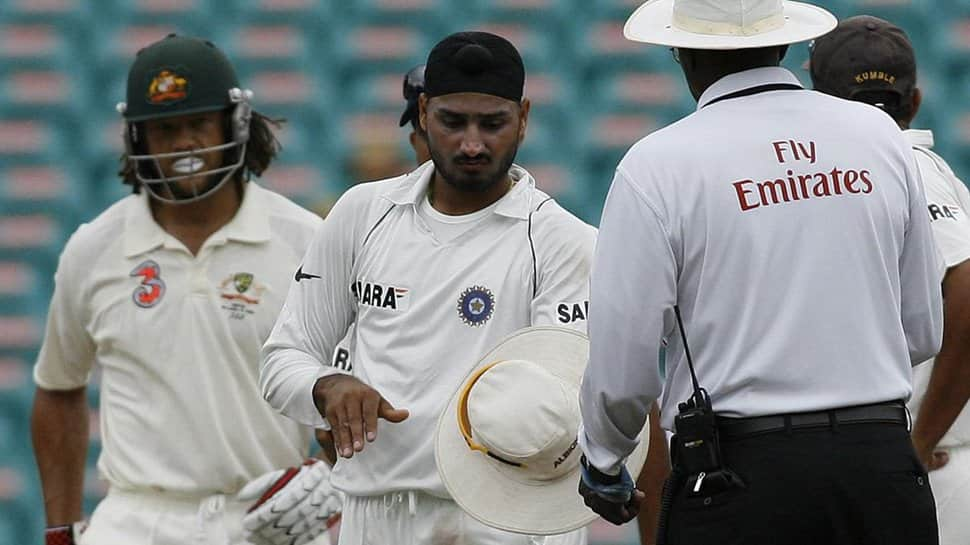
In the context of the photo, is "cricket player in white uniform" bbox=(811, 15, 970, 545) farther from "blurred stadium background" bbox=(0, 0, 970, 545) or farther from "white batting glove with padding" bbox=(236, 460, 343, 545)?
"blurred stadium background" bbox=(0, 0, 970, 545)

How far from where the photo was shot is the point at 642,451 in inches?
133

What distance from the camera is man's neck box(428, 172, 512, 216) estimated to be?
3.73 m

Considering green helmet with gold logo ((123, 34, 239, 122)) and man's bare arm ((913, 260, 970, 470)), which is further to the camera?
green helmet with gold logo ((123, 34, 239, 122))

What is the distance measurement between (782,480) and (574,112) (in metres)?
3.98

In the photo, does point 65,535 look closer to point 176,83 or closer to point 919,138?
point 176,83

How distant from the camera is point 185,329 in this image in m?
4.48

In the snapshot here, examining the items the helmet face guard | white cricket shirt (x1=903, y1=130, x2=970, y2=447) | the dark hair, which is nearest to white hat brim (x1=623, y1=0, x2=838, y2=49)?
white cricket shirt (x1=903, y1=130, x2=970, y2=447)

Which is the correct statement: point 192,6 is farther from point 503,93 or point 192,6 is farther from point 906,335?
point 906,335

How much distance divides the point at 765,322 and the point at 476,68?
3.35 ft

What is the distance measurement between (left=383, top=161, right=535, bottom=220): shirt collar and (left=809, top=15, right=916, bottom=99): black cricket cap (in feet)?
2.57

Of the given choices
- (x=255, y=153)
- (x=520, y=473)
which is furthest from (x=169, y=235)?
(x=520, y=473)

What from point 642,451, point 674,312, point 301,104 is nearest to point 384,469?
point 642,451

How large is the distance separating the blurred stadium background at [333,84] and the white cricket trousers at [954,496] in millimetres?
2590

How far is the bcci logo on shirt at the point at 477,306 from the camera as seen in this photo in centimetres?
362
